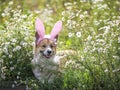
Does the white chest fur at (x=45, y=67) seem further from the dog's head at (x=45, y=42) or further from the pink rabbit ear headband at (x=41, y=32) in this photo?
the pink rabbit ear headband at (x=41, y=32)

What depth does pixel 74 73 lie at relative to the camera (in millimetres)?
6102

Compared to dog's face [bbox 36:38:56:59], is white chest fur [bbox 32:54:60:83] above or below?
below

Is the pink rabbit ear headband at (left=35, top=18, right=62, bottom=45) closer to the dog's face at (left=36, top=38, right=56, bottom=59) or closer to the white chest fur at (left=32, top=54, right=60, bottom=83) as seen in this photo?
the dog's face at (left=36, top=38, right=56, bottom=59)

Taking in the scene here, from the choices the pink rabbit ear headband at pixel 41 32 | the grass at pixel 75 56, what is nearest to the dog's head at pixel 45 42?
the pink rabbit ear headband at pixel 41 32

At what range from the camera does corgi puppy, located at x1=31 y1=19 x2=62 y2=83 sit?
6234 mm

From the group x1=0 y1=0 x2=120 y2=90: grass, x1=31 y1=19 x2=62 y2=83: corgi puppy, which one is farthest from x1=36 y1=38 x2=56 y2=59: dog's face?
x1=0 y1=0 x2=120 y2=90: grass

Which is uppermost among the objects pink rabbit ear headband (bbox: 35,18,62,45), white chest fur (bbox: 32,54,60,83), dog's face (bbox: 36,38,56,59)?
pink rabbit ear headband (bbox: 35,18,62,45)

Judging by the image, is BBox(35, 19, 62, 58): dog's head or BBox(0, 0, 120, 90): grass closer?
BBox(0, 0, 120, 90): grass

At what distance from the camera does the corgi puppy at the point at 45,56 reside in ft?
20.5

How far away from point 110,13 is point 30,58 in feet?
5.93

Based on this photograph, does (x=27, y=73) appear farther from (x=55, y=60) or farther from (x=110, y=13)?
(x=110, y=13)

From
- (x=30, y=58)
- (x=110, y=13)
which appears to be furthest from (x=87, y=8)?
(x=30, y=58)

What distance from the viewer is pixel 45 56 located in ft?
20.5

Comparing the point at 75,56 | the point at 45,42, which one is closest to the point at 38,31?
the point at 45,42
